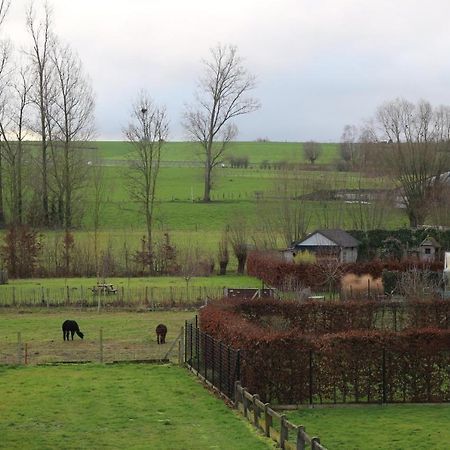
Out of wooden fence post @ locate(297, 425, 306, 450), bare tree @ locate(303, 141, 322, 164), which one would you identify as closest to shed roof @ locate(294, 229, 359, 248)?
wooden fence post @ locate(297, 425, 306, 450)

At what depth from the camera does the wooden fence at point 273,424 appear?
1584cm

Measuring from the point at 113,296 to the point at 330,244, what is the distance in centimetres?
2061

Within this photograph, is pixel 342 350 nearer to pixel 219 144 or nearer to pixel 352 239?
pixel 352 239

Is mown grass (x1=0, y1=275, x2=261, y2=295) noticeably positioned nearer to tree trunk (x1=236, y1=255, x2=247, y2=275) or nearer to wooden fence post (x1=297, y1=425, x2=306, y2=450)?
tree trunk (x1=236, y1=255, x2=247, y2=275)

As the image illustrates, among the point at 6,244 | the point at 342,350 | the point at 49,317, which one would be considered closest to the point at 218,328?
the point at 342,350

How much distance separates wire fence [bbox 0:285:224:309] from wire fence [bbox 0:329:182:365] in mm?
10512

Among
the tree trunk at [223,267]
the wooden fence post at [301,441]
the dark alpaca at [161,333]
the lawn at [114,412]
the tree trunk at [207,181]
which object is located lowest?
the lawn at [114,412]

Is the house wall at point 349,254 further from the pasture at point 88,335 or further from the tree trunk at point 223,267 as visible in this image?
the pasture at point 88,335

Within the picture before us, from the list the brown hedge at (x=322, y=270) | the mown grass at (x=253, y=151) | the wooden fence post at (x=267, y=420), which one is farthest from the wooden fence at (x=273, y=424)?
the mown grass at (x=253, y=151)

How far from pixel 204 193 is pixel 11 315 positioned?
152 ft

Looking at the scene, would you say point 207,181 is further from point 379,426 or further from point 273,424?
point 273,424

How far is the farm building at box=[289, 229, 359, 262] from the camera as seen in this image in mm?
64562

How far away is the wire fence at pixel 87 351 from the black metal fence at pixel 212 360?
0.84m

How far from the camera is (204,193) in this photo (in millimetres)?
90375
